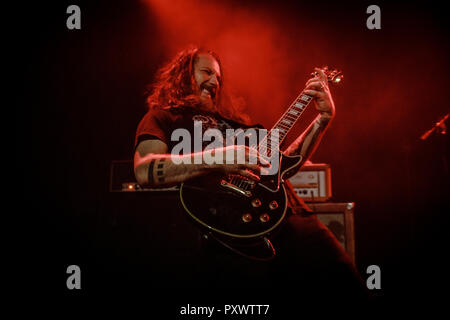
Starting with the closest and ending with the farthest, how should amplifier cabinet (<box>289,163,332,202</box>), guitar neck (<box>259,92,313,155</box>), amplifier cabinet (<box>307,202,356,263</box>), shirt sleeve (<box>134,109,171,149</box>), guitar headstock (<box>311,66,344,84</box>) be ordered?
1. shirt sleeve (<box>134,109,171,149</box>)
2. guitar neck (<box>259,92,313,155</box>)
3. guitar headstock (<box>311,66,344,84</box>)
4. amplifier cabinet (<box>307,202,356,263</box>)
5. amplifier cabinet (<box>289,163,332,202</box>)

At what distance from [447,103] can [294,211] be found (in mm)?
2737

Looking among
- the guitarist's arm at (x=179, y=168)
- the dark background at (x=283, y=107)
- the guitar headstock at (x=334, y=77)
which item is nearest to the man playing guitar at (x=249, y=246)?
the guitarist's arm at (x=179, y=168)

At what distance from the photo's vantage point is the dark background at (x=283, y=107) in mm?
3385

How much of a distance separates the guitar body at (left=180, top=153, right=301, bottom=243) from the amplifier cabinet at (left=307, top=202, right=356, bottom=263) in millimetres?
1064

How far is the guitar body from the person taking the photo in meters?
1.52

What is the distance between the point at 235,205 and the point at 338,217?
134 centimetres

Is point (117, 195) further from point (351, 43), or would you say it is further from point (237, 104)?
point (351, 43)

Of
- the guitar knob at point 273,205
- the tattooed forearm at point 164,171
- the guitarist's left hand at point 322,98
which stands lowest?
the guitar knob at point 273,205

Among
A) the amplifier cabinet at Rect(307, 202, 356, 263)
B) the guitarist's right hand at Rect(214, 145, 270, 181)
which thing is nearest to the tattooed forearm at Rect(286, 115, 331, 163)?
the guitarist's right hand at Rect(214, 145, 270, 181)

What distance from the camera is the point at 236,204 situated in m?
1.58

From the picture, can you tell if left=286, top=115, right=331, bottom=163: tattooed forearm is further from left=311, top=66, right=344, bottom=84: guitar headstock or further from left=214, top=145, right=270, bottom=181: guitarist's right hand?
left=214, top=145, right=270, bottom=181: guitarist's right hand

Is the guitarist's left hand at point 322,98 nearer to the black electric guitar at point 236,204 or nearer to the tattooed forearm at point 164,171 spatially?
the black electric guitar at point 236,204
